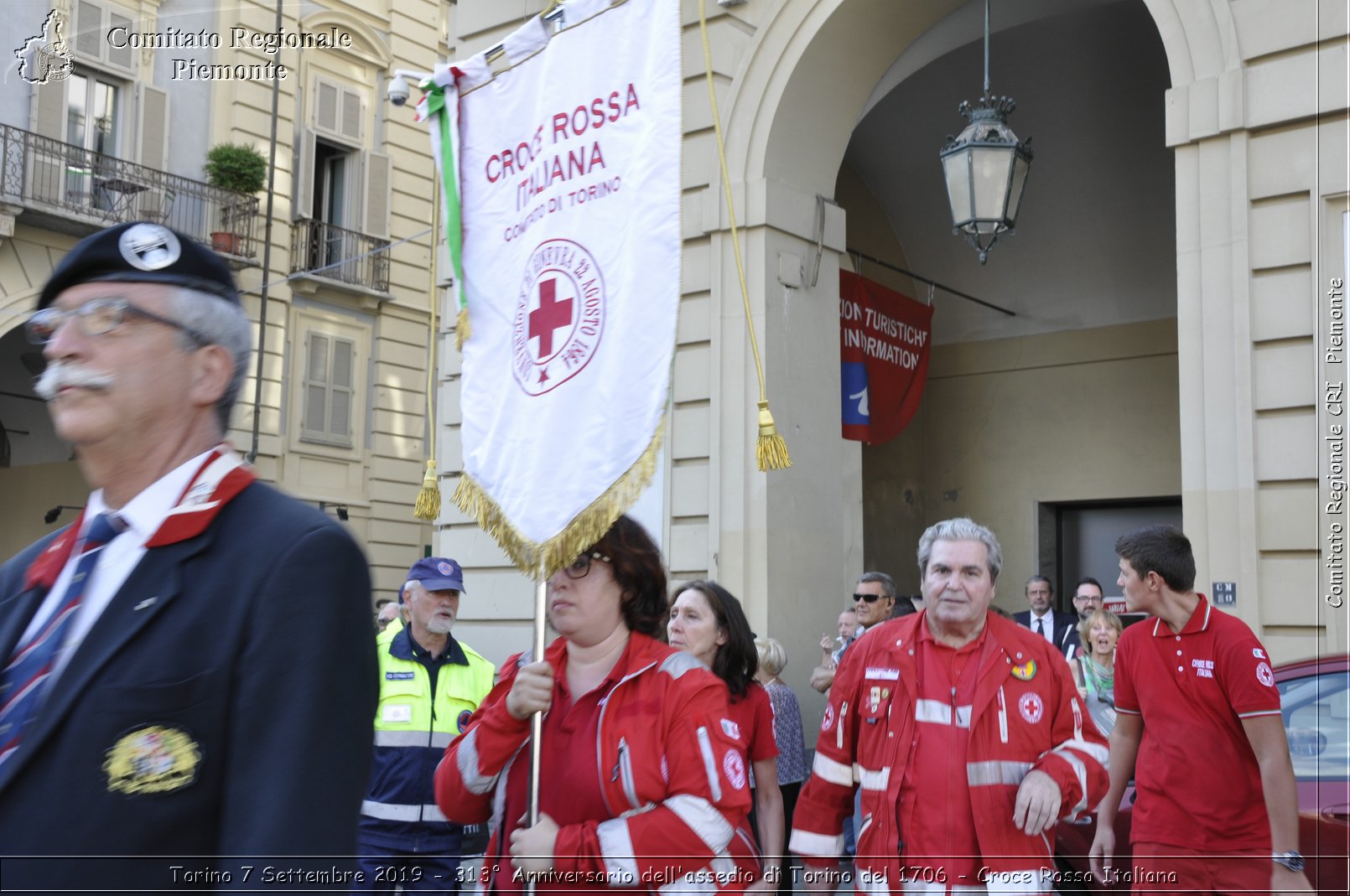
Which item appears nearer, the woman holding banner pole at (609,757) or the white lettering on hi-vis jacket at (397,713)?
the woman holding banner pole at (609,757)

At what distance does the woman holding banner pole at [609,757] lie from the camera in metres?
3.50

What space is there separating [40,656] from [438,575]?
434 centimetres

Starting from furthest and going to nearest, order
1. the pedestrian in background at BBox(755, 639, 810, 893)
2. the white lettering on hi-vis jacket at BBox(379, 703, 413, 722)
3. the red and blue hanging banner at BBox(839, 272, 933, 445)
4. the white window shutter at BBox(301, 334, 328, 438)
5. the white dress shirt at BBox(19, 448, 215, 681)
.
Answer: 1. the white window shutter at BBox(301, 334, 328, 438)
2. the red and blue hanging banner at BBox(839, 272, 933, 445)
3. the pedestrian in background at BBox(755, 639, 810, 893)
4. the white lettering on hi-vis jacket at BBox(379, 703, 413, 722)
5. the white dress shirt at BBox(19, 448, 215, 681)

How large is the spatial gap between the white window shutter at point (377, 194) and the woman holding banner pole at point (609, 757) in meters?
20.8

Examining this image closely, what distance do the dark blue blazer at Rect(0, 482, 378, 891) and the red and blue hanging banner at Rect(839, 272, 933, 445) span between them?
9.09m

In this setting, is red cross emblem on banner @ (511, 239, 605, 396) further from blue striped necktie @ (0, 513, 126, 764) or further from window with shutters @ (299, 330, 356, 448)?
window with shutters @ (299, 330, 356, 448)

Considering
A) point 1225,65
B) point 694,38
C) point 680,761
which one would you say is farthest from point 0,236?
point 680,761

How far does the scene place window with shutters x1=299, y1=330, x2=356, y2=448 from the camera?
22609mm

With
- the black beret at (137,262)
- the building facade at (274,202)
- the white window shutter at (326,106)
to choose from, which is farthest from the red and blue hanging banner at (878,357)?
the white window shutter at (326,106)

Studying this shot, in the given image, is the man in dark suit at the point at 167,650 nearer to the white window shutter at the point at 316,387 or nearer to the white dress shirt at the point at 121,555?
the white dress shirt at the point at 121,555

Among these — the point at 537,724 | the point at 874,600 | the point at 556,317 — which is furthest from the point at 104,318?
the point at 874,600

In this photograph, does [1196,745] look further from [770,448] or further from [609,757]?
[609,757]

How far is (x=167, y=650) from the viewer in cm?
192

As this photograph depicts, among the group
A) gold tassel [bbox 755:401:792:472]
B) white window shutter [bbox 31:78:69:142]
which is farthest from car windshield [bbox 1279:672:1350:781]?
white window shutter [bbox 31:78:69:142]
